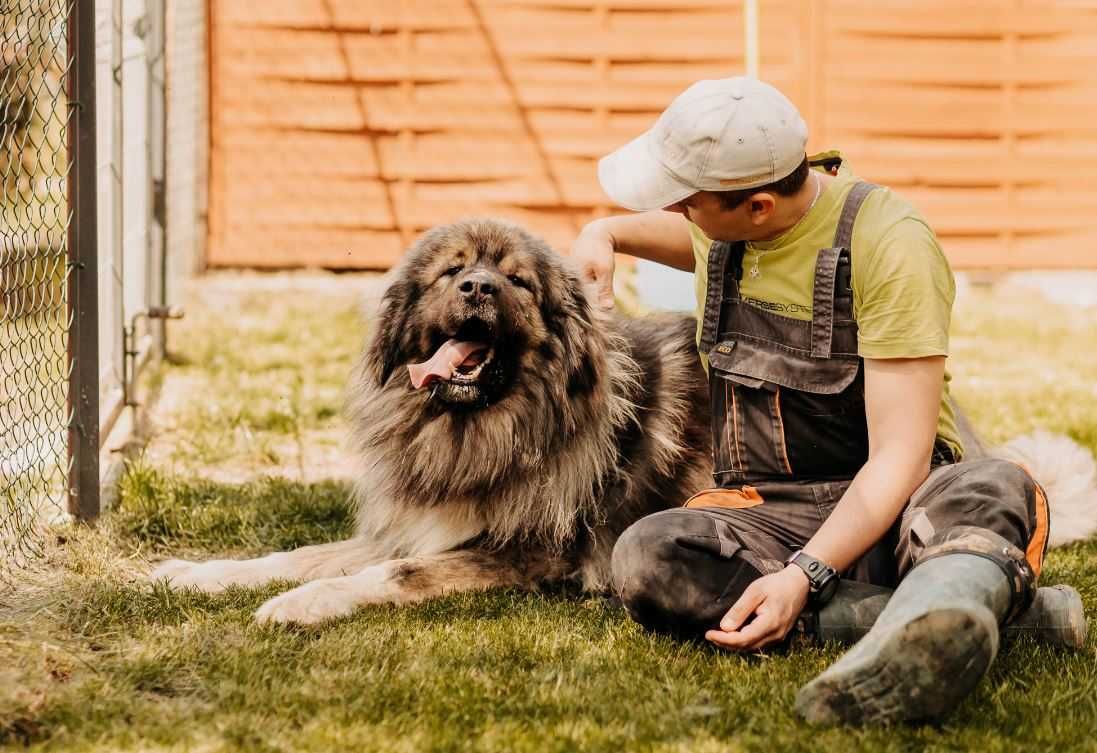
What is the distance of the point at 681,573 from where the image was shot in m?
2.94

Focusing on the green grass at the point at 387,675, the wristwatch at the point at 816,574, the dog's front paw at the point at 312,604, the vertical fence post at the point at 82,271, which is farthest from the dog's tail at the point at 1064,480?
the vertical fence post at the point at 82,271

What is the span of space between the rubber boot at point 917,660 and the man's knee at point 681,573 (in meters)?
0.49

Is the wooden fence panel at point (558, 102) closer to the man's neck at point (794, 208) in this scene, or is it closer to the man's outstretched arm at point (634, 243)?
the man's outstretched arm at point (634, 243)

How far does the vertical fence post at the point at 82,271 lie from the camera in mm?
3932

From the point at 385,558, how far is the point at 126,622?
88 centimetres

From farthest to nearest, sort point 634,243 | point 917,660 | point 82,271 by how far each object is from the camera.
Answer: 1. point 82,271
2. point 634,243
3. point 917,660

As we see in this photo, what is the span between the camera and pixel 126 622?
120 inches

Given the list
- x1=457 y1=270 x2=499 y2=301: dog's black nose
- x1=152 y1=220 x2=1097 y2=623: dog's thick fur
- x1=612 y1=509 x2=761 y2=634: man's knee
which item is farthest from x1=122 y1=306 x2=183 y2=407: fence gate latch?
x1=612 y1=509 x2=761 y2=634: man's knee

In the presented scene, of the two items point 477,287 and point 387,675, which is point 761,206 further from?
point 387,675

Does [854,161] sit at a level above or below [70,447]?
above

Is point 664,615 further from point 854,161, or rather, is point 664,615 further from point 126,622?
point 854,161

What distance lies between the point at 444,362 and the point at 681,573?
3.39 feet

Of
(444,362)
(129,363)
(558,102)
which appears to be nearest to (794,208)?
(444,362)

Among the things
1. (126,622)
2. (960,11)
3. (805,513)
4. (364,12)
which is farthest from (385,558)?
(960,11)
